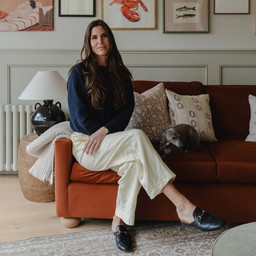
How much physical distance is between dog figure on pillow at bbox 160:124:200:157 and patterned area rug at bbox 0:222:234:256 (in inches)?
18.2

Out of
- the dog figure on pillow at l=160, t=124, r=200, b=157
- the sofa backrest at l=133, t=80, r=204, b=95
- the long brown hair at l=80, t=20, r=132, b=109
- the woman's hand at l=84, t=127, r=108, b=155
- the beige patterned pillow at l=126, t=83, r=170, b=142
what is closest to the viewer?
the woman's hand at l=84, t=127, r=108, b=155

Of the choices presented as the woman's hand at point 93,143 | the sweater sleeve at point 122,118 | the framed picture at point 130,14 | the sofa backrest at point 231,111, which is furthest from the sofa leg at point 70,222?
the framed picture at point 130,14

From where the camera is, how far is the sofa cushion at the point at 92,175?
2.21 meters

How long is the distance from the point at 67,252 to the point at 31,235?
332 millimetres

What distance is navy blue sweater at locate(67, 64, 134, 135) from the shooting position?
7.31 feet

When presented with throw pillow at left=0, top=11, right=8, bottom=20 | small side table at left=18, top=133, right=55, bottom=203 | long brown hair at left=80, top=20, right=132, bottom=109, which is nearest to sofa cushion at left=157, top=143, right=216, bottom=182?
long brown hair at left=80, top=20, right=132, bottom=109

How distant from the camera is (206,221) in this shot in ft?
6.54

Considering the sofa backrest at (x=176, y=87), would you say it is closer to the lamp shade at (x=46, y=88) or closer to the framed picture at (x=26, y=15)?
the lamp shade at (x=46, y=88)

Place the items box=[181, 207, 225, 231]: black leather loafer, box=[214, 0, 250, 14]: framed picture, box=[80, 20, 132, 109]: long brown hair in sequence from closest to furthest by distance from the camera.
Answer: box=[181, 207, 225, 231]: black leather loafer → box=[80, 20, 132, 109]: long brown hair → box=[214, 0, 250, 14]: framed picture

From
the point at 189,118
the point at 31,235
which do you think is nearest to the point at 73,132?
the point at 31,235

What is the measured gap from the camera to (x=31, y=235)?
87.2 inches

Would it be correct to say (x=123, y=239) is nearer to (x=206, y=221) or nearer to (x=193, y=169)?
(x=206, y=221)

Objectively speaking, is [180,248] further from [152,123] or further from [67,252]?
[152,123]

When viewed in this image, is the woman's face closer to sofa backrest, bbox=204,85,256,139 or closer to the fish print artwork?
sofa backrest, bbox=204,85,256,139
